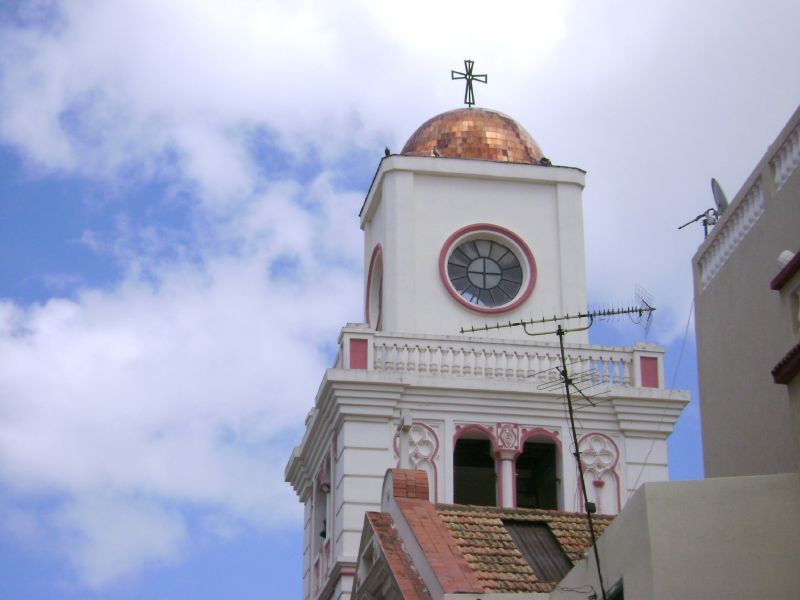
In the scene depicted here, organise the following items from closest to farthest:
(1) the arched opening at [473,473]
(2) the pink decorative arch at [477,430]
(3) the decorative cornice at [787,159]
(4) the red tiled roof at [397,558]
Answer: (3) the decorative cornice at [787,159], (4) the red tiled roof at [397,558], (2) the pink decorative arch at [477,430], (1) the arched opening at [473,473]

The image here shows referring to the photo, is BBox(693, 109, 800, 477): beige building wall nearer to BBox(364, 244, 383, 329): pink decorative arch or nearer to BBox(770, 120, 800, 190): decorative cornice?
BBox(770, 120, 800, 190): decorative cornice

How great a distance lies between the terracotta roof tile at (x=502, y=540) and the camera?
65.6 feet

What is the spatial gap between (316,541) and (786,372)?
17.0 meters

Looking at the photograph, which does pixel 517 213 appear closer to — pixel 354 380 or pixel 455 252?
pixel 455 252

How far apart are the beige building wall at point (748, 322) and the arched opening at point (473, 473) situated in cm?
775

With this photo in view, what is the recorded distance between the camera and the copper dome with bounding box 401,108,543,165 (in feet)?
111

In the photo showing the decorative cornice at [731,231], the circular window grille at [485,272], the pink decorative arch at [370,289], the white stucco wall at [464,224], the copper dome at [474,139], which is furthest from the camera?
the copper dome at [474,139]

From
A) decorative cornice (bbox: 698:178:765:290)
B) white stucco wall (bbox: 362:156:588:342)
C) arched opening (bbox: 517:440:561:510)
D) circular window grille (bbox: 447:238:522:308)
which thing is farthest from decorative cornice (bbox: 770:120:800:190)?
circular window grille (bbox: 447:238:522:308)

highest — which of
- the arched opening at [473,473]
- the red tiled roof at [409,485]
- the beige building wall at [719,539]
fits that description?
the arched opening at [473,473]

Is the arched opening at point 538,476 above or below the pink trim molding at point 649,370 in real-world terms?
below

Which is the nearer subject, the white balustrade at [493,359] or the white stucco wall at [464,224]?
the white balustrade at [493,359]

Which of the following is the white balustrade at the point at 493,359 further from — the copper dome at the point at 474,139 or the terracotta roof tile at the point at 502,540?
the terracotta roof tile at the point at 502,540

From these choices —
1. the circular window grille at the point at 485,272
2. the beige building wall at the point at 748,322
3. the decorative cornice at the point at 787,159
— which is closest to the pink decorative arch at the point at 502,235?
the circular window grille at the point at 485,272

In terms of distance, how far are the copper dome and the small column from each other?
6734 millimetres
